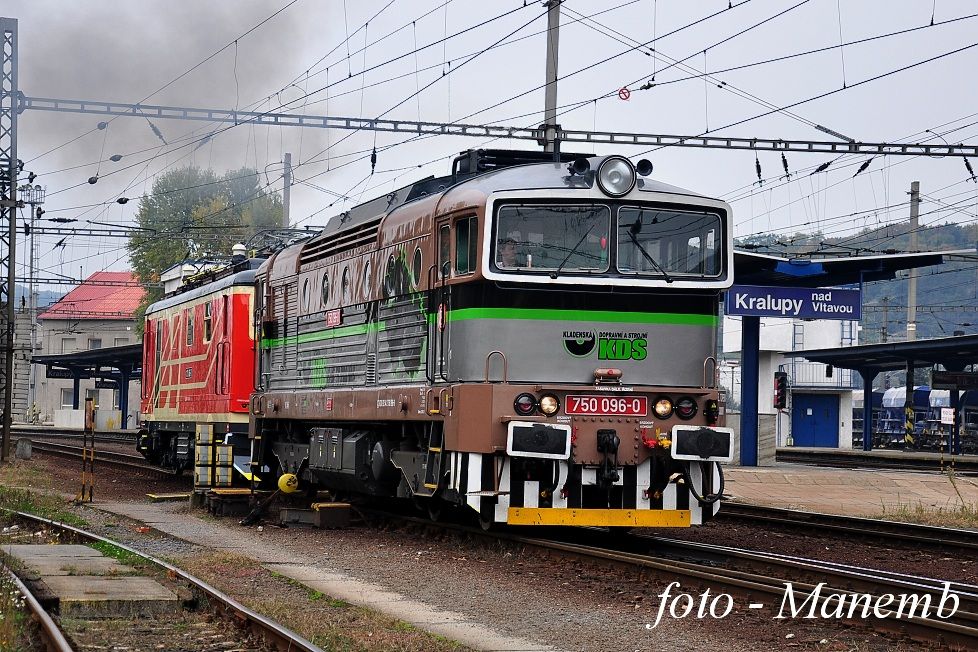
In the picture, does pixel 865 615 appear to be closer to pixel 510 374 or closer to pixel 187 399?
pixel 510 374

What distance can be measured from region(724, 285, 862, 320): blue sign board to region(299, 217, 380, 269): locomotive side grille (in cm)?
1076

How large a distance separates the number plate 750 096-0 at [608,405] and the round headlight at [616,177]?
2072 mm

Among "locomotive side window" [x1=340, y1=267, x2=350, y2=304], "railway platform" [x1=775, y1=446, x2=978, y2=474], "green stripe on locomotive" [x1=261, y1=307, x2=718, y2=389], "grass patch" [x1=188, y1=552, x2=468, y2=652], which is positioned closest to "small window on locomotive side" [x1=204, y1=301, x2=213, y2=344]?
"locomotive side window" [x1=340, y1=267, x2=350, y2=304]

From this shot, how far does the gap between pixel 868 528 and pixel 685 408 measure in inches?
191

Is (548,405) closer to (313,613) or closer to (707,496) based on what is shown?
(707,496)

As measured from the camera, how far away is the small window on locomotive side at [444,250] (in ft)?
42.5

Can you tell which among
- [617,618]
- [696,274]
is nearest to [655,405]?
[696,274]

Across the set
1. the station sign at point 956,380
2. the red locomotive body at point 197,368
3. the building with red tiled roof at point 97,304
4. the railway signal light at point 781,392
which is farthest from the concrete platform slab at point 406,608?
the building with red tiled roof at point 97,304

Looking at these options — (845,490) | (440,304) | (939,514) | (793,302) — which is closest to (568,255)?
(440,304)

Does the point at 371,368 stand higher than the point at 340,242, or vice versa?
the point at 340,242

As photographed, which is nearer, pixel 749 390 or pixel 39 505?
pixel 39 505

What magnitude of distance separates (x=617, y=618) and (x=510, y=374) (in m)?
3.48

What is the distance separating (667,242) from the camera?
12820mm

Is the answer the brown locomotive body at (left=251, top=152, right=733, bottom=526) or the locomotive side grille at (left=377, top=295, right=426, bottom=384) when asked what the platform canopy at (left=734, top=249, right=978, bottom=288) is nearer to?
the locomotive side grille at (left=377, top=295, right=426, bottom=384)
